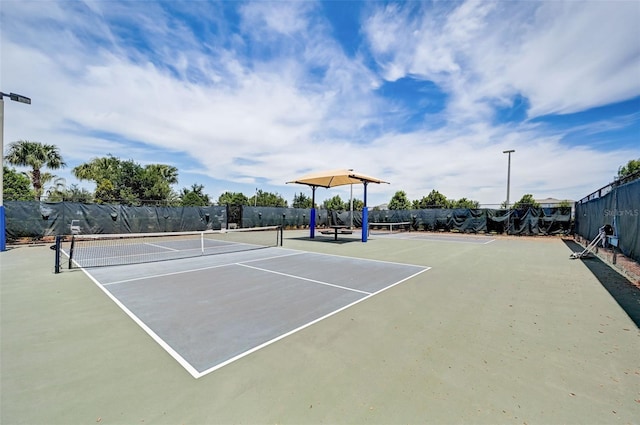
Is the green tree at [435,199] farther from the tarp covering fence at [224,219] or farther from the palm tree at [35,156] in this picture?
the palm tree at [35,156]

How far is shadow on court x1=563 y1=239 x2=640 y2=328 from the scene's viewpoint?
394 cm

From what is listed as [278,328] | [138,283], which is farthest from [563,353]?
[138,283]

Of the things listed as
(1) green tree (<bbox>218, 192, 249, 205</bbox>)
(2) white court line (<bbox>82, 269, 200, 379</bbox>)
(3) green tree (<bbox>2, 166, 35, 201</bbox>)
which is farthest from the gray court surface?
(3) green tree (<bbox>2, 166, 35, 201</bbox>)

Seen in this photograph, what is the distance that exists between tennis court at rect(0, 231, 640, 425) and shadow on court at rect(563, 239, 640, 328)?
0.18 ft

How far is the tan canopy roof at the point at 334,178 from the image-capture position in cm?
1262

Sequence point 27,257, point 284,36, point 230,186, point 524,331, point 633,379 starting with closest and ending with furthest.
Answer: point 633,379, point 524,331, point 27,257, point 284,36, point 230,186

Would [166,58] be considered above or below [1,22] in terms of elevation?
above

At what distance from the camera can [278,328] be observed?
3.18m

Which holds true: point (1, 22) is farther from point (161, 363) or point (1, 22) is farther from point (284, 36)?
point (161, 363)

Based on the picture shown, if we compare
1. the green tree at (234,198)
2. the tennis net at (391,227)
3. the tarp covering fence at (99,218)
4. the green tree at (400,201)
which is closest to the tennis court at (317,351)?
the tarp covering fence at (99,218)

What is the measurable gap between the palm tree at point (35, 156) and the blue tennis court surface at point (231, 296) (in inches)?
1017

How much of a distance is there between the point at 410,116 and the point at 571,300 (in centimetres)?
1331

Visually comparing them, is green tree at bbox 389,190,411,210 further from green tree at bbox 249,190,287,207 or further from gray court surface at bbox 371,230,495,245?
gray court surface at bbox 371,230,495,245

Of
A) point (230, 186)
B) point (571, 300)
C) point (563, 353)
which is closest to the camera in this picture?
point (563, 353)
